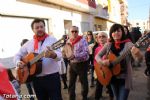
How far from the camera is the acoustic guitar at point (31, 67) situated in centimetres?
506

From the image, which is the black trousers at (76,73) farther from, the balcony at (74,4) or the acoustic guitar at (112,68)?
the balcony at (74,4)

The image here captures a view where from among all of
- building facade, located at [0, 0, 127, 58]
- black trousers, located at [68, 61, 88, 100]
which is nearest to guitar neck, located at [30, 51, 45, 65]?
black trousers, located at [68, 61, 88, 100]

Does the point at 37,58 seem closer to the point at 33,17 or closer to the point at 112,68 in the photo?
the point at 112,68

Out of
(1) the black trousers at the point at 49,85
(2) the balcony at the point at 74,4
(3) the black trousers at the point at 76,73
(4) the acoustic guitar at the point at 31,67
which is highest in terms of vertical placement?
(2) the balcony at the point at 74,4

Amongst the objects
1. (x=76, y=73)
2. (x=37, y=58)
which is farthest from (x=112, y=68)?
(x=76, y=73)

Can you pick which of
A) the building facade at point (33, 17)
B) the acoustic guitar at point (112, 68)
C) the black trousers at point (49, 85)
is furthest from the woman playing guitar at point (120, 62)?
the building facade at point (33, 17)

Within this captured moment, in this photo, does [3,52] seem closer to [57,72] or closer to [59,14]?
[59,14]

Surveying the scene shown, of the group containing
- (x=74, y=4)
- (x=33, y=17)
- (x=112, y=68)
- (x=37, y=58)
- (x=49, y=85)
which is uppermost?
(x=74, y=4)

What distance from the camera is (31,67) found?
16.8 feet

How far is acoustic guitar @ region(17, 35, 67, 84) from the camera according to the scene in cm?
506

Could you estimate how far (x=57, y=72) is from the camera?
524 centimetres

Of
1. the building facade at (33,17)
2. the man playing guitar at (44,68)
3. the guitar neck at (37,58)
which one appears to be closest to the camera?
the guitar neck at (37,58)

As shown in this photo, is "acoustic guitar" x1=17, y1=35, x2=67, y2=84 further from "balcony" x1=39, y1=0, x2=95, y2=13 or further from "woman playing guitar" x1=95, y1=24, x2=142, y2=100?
"balcony" x1=39, y1=0, x2=95, y2=13

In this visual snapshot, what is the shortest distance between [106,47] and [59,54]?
0.93 m
